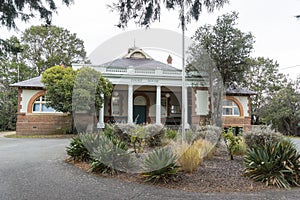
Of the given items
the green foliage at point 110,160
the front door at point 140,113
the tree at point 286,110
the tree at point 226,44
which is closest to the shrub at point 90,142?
the green foliage at point 110,160

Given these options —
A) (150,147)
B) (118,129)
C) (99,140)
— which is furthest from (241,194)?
(118,129)

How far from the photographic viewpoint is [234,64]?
51.1 ft

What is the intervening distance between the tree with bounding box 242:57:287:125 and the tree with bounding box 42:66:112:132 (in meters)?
18.7

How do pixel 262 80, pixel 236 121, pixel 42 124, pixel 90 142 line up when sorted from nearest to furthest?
pixel 90 142, pixel 42 124, pixel 236 121, pixel 262 80

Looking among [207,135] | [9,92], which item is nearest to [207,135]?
[207,135]

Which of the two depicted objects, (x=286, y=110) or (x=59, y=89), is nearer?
(x=59, y=89)

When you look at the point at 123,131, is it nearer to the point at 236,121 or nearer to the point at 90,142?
the point at 90,142

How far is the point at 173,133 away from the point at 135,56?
37.6 ft

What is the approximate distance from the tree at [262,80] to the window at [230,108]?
767 centimetres

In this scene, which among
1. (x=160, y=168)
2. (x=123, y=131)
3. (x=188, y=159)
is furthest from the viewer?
(x=123, y=131)

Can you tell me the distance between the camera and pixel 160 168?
15.3 feet

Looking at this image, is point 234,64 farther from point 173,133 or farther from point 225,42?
point 173,133

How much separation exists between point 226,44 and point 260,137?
10.0 metres

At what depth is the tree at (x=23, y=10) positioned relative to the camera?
10.9 feet
